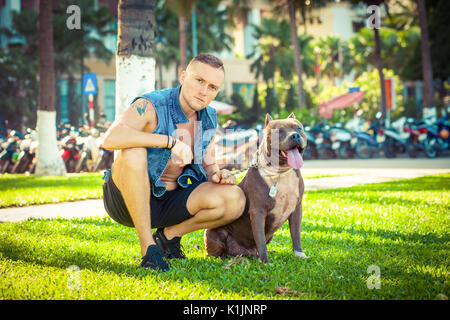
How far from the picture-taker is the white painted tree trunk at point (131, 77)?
24.6 ft

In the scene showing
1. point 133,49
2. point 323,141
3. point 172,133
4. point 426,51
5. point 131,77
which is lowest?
point 172,133

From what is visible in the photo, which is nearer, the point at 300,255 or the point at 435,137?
the point at 300,255

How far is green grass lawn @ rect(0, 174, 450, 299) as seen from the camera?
315cm

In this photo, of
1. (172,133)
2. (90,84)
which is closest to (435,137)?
(90,84)

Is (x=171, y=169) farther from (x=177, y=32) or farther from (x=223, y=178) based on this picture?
(x=177, y=32)

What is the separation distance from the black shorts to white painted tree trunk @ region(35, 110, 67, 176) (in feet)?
30.2

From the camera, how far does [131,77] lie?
7535mm

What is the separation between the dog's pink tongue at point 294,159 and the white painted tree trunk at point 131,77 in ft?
13.9

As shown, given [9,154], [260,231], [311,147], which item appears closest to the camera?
[260,231]

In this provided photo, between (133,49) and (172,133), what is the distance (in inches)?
152

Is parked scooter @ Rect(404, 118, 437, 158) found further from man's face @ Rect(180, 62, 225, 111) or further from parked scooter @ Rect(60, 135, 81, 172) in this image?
man's face @ Rect(180, 62, 225, 111)

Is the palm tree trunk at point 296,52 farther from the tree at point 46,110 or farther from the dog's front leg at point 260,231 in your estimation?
the dog's front leg at point 260,231

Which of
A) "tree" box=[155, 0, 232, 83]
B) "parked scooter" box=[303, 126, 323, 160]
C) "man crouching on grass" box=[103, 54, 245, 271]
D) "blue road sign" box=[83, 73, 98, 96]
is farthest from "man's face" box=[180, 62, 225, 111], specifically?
"tree" box=[155, 0, 232, 83]

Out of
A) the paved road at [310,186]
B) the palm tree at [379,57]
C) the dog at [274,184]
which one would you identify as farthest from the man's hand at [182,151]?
the palm tree at [379,57]
